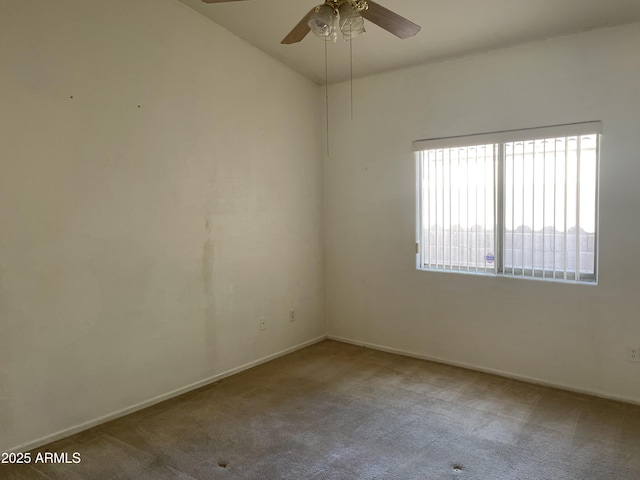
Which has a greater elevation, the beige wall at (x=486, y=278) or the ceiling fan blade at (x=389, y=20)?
the ceiling fan blade at (x=389, y=20)

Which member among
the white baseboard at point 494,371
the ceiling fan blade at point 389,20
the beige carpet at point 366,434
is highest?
the ceiling fan blade at point 389,20

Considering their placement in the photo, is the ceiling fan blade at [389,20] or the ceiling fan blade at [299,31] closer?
the ceiling fan blade at [389,20]

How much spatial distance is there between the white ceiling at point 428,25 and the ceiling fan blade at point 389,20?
31.4 inches

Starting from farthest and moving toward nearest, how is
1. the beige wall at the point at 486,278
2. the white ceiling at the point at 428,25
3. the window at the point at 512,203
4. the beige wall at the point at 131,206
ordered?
the window at the point at 512,203 < the beige wall at the point at 486,278 < the white ceiling at the point at 428,25 < the beige wall at the point at 131,206

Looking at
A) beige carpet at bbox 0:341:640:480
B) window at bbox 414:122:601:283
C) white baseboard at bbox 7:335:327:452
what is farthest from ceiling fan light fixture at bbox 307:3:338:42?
white baseboard at bbox 7:335:327:452

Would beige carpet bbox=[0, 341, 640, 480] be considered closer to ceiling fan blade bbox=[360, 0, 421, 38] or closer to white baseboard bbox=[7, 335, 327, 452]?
white baseboard bbox=[7, 335, 327, 452]

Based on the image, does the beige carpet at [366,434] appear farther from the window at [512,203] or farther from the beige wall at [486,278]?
the window at [512,203]

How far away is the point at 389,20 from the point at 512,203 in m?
1.99

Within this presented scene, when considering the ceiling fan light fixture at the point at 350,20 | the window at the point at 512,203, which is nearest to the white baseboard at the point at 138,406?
the window at the point at 512,203

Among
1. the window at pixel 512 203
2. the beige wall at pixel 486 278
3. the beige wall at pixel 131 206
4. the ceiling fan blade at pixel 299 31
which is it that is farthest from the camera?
the window at pixel 512 203

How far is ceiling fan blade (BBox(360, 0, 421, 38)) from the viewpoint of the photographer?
7.18 feet

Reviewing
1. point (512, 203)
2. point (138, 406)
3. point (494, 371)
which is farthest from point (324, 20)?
point (494, 371)

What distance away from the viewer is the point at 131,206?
304cm

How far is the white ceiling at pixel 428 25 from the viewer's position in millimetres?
2990
